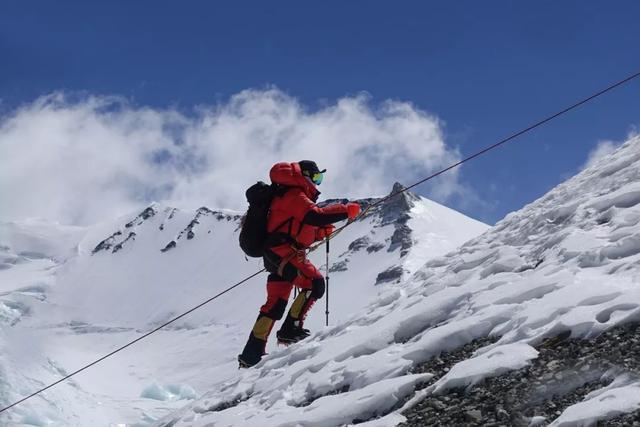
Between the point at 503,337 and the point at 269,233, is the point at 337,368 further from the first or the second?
the point at 269,233

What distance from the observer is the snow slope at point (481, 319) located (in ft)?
17.9

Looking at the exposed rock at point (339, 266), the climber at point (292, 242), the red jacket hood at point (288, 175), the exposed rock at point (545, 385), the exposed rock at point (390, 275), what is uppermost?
the exposed rock at point (339, 266)

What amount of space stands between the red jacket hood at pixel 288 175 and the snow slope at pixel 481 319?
1.71 metres

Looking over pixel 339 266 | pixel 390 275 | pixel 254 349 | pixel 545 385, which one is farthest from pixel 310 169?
pixel 339 266

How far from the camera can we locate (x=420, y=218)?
17575 cm

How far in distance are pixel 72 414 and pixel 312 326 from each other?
174 ft

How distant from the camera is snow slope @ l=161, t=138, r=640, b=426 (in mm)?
5461

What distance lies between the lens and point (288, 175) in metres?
9.17

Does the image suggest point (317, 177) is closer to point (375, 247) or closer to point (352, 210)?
point (352, 210)

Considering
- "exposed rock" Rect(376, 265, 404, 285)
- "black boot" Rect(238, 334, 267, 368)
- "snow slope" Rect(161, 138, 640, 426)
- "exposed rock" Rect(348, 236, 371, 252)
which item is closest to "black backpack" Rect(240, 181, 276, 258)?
"black boot" Rect(238, 334, 267, 368)

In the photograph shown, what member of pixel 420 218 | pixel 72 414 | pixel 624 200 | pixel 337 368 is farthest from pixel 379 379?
pixel 420 218

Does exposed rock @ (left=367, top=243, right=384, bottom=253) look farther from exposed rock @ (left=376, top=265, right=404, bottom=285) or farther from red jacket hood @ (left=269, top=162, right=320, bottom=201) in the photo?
red jacket hood @ (left=269, top=162, right=320, bottom=201)

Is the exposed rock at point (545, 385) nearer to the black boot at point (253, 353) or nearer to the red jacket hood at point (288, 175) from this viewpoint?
the red jacket hood at point (288, 175)

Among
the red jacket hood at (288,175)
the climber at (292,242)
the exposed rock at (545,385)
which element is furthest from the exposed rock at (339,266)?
the exposed rock at (545,385)
